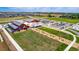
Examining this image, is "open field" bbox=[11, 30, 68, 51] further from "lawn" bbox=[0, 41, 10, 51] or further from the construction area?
"lawn" bbox=[0, 41, 10, 51]

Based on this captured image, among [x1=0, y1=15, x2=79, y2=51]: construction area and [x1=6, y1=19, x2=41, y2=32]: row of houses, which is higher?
[x1=6, y1=19, x2=41, y2=32]: row of houses

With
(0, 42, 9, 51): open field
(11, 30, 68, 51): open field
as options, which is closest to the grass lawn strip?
(11, 30, 68, 51): open field

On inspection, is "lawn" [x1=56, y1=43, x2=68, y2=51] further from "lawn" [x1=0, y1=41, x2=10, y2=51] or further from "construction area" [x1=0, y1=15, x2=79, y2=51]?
"lawn" [x1=0, y1=41, x2=10, y2=51]

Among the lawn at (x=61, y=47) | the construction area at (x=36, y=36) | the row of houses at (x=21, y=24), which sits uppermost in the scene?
the row of houses at (x=21, y=24)

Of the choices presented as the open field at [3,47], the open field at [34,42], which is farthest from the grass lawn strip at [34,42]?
the open field at [3,47]

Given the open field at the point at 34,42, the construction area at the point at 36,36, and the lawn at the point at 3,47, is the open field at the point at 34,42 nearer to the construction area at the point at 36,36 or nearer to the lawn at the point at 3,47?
the construction area at the point at 36,36

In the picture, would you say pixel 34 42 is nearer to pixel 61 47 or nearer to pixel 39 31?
pixel 39 31

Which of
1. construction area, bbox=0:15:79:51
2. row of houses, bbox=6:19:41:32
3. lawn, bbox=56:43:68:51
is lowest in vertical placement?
lawn, bbox=56:43:68:51
